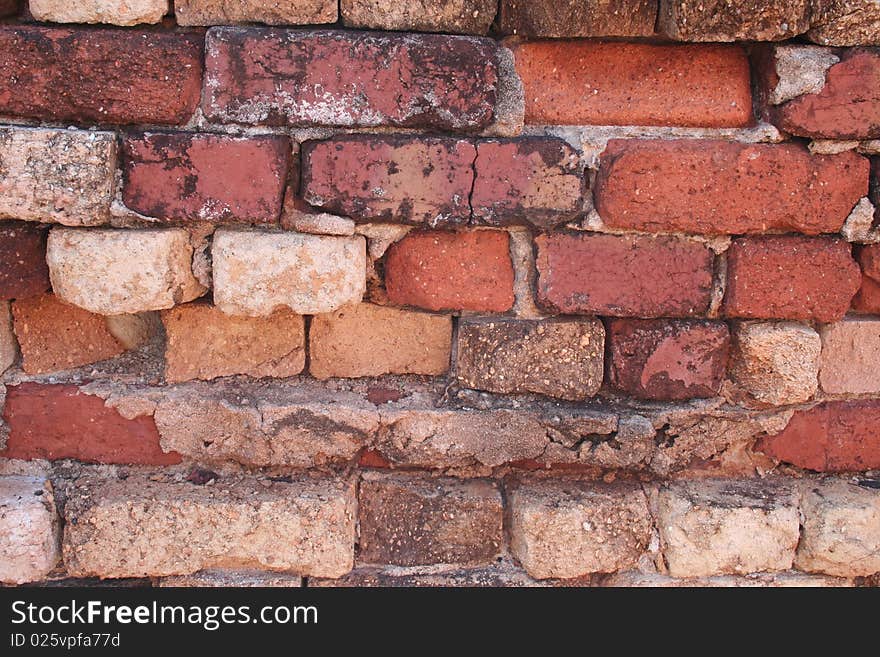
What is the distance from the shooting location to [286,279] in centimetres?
122

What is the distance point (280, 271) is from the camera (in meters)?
1.21

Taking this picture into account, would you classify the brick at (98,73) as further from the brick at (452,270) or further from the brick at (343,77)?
the brick at (452,270)

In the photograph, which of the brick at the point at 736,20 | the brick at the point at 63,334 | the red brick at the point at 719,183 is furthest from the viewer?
the brick at the point at 63,334

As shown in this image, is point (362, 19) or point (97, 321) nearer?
point (362, 19)

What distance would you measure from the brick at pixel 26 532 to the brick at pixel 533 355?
722 mm

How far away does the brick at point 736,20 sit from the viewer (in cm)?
113

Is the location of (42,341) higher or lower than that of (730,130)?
lower

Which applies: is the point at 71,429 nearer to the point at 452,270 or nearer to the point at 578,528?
the point at 452,270

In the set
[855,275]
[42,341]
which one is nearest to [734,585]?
[855,275]

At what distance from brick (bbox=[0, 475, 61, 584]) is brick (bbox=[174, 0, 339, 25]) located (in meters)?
0.80

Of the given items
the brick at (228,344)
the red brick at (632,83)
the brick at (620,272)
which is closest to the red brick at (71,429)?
the brick at (228,344)

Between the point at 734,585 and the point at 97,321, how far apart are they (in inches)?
47.8

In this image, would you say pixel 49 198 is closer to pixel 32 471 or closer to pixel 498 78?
pixel 32 471

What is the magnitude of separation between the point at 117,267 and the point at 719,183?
93cm
